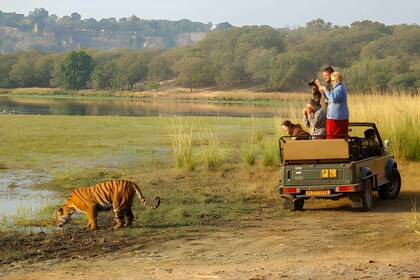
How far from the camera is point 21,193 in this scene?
14.2 m

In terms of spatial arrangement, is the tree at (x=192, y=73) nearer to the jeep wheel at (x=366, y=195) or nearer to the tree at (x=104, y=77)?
the tree at (x=104, y=77)

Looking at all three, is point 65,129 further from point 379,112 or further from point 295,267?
point 295,267

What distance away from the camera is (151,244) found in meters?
9.33

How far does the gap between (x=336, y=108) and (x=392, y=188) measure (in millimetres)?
1837

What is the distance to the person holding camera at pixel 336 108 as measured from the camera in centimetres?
1209

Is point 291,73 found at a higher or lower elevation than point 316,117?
lower

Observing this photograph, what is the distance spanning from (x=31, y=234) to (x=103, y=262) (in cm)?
185

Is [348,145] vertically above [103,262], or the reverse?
[348,145]

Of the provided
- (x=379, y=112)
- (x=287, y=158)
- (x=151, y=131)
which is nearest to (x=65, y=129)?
(x=151, y=131)

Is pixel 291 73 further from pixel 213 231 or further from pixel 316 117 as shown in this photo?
pixel 213 231

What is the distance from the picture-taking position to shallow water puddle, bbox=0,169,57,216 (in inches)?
497

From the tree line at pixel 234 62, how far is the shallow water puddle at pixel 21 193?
71.9m

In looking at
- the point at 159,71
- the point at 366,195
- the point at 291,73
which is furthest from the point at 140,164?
the point at 159,71

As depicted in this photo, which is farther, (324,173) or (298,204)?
(298,204)
